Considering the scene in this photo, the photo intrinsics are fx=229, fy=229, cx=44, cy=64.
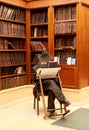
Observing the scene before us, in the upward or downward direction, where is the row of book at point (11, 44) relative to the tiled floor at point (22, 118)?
upward

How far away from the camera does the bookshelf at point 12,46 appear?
16.7 feet

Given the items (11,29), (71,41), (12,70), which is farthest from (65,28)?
(12,70)

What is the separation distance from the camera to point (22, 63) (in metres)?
5.68

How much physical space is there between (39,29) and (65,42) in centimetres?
79

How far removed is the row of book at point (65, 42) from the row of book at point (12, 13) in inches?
41.0

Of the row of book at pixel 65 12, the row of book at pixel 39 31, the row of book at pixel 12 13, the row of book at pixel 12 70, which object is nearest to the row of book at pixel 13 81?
the row of book at pixel 12 70

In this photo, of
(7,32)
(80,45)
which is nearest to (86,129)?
(80,45)

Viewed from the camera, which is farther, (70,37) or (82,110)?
(70,37)

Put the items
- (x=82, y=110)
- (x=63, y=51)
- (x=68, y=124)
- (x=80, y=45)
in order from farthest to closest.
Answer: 1. (x=63, y=51)
2. (x=80, y=45)
3. (x=82, y=110)
4. (x=68, y=124)

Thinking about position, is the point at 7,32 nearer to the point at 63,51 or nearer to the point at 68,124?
the point at 63,51

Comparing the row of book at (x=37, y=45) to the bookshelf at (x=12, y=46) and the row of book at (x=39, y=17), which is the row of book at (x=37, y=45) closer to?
the bookshelf at (x=12, y=46)

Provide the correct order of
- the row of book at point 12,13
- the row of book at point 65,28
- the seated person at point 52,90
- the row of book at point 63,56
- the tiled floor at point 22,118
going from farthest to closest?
the row of book at point 63,56, the row of book at point 65,28, the row of book at point 12,13, the seated person at point 52,90, the tiled floor at point 22,118

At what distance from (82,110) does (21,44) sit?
7.29ft

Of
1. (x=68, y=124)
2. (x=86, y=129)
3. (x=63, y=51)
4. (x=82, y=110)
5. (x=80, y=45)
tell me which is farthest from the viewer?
(x=63, y=51)
